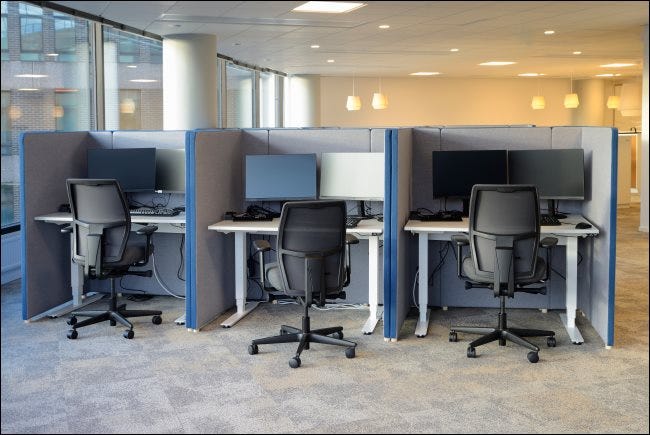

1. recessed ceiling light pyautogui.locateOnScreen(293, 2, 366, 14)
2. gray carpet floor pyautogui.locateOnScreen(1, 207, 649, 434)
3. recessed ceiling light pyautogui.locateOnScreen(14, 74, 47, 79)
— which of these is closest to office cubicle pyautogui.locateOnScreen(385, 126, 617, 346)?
gray carpet floor pyautogui.locateOnScreen(1, 207, 649, 434)

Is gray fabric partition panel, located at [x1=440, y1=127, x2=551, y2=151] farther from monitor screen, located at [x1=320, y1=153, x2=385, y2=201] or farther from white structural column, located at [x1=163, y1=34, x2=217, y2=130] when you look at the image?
white structural column, located at [x1=163, y1=34, x2=217, y2=130]

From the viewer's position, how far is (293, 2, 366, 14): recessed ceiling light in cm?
695

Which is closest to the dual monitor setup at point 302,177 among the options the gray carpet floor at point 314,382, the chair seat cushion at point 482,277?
the gray carpet floor at point 314,382

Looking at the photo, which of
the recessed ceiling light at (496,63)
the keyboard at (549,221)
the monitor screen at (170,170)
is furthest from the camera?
the recessed ceiling light at (496,63)

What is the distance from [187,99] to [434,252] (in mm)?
4085

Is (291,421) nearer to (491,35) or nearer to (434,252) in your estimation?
(434,252)

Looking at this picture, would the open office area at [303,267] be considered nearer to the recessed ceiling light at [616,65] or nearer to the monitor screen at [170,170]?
the monitor screen at [170,170]

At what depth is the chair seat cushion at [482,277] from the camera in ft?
13.7

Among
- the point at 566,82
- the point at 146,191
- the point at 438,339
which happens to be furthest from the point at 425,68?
the point at 438,339

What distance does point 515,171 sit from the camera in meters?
4.93

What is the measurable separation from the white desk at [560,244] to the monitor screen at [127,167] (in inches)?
72.8

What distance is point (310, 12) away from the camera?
7336 mm

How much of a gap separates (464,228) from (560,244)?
2.50ft

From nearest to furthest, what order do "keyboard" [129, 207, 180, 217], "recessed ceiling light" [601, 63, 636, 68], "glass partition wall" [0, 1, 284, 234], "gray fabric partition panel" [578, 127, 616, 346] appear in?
1. "gray fabric partition panel" [578, 127, 616, 346]
2. "keyboard" [129, 207, 180, 217]
3. "glass partition wall" [0, 1, 284, 234]
4. "recessed ceiling light" [601, 63, 636, 68]
